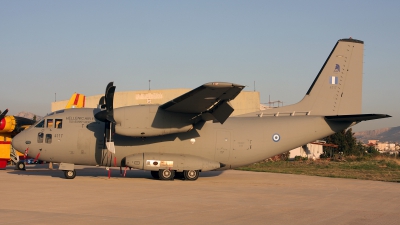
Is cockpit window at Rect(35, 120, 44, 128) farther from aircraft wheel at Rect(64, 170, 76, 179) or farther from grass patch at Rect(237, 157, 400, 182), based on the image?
grass patch at Rect(237, 157, 400, 182)

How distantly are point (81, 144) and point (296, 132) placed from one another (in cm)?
993

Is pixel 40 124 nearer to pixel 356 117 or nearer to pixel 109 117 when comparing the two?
pixel 109 117

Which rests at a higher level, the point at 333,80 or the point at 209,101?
the point at 333,80

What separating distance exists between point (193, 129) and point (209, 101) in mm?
2943

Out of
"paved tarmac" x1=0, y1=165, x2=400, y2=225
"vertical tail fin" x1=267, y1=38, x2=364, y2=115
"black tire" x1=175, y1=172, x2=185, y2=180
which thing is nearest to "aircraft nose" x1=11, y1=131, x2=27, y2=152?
"paved tarmac" x1=0, y1=165, x2=400, y2=225

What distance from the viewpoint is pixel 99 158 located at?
790 inches

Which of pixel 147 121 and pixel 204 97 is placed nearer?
pixel 204 97

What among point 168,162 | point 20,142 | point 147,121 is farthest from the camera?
point 20,142

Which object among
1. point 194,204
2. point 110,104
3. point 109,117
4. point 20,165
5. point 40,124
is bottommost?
point 194,204

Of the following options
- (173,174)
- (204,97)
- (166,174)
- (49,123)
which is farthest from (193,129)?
(49,123)

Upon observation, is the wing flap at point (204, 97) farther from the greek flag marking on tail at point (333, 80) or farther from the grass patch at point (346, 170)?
the grass patch at point (346, 170)

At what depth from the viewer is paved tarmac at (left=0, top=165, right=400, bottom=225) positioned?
1019 centimetres

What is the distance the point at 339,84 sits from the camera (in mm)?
21844

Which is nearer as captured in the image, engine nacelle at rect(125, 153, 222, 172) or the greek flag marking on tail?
engine nacelle at rect(125, 153, 222, 172)
